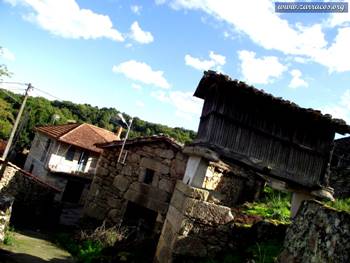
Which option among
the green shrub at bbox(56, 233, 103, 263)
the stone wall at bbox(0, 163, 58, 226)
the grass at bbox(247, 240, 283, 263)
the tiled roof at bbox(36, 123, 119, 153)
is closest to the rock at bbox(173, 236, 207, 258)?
the grass at bbox(247, 240, 283, 263)

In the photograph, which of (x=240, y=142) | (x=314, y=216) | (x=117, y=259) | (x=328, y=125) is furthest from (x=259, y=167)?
(x=117, y=259)

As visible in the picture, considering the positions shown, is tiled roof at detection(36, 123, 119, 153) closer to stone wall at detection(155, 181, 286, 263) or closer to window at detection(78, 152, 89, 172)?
window at detection(78, 152, 89, 172)

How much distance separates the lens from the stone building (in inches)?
925

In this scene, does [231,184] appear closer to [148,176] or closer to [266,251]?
[266,251]

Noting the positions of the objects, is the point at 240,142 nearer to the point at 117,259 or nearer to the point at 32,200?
the point at 117,259

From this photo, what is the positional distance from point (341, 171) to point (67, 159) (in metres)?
18.3

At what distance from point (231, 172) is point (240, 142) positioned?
1676 millimetres

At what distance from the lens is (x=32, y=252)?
31.7 feet

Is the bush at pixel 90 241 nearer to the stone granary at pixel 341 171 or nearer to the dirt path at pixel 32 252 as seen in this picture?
the dirt path at pixel 32 252

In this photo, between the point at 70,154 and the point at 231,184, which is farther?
the point at 70,154

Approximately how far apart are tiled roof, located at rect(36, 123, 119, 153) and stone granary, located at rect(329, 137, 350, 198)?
16.4 metres

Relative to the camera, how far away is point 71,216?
1944 centimetres

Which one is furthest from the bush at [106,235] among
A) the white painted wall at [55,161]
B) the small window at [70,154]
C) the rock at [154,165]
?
the small window at [70,154]

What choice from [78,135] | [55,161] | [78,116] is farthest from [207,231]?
[78,116]
